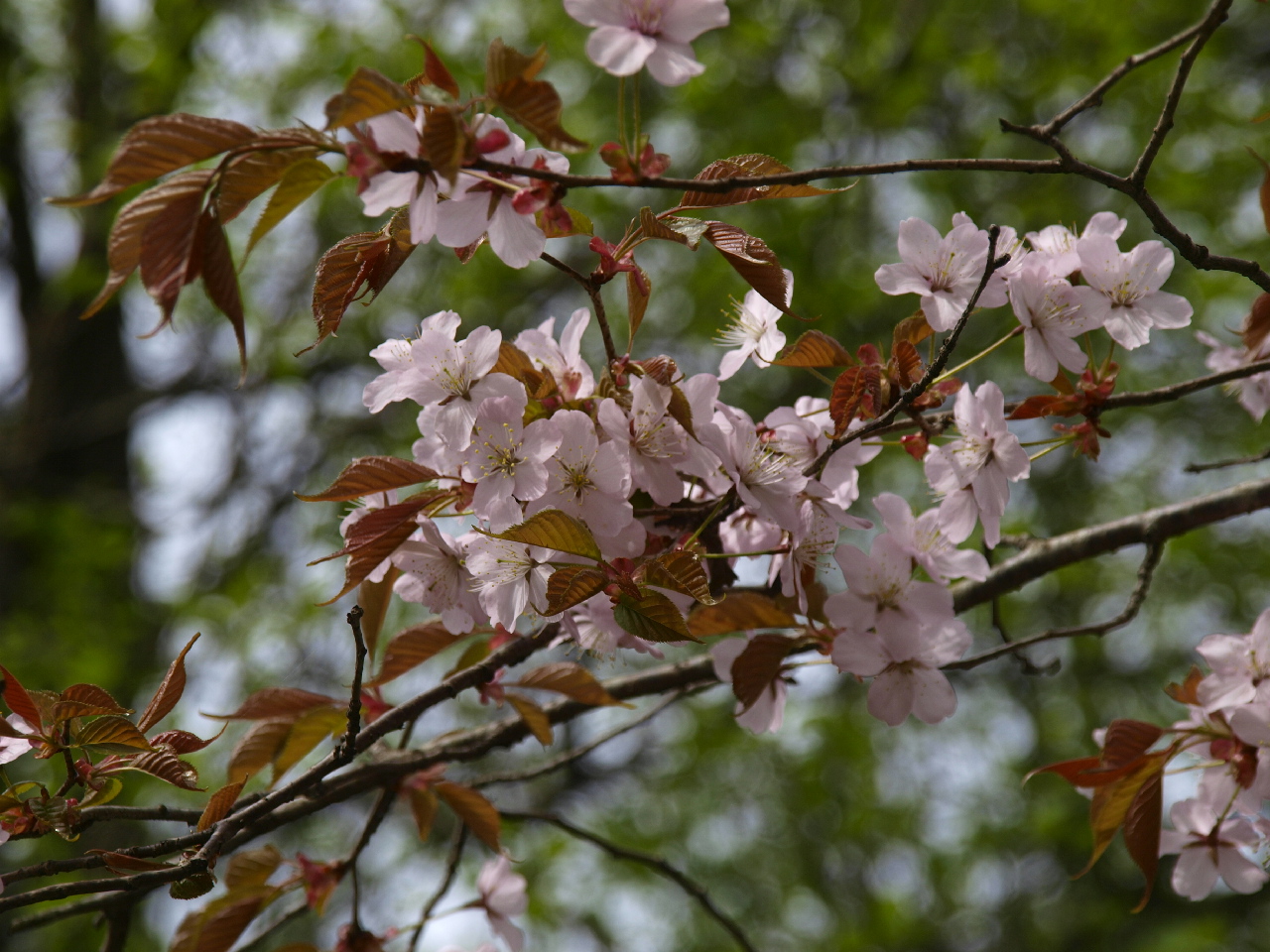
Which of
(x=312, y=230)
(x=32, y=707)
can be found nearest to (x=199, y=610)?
(x=312, y=230)

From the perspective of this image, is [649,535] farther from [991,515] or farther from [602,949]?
[602,949]

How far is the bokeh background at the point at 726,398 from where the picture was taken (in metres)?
4.04

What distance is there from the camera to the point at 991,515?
994 millimetres

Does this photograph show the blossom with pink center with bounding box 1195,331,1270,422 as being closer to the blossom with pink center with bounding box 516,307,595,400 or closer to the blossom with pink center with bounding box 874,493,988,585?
the blossom with pink center with bounding box 874,493,988,585

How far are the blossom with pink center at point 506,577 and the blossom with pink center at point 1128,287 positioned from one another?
24.4 inches

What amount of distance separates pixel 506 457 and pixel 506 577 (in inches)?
4.9

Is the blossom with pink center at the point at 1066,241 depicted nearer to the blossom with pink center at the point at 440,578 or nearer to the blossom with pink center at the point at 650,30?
the blossom with pink center at the point at 650,30

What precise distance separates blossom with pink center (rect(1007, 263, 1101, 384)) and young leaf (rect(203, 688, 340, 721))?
882mm

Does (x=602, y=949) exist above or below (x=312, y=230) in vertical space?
below

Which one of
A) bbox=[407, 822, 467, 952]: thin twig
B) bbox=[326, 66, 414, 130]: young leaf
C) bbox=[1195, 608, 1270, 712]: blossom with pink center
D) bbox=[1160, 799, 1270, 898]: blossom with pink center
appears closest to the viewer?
bbox=[326, 66, 414, 130]: young leaf

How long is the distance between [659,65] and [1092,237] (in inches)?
20.8

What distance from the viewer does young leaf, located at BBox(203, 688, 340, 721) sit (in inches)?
48.3

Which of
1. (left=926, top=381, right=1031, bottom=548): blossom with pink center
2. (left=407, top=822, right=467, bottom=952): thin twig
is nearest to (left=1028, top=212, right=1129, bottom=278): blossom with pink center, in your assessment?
(left=926, top=381, right=1031, bottom=548): blossom with pink center

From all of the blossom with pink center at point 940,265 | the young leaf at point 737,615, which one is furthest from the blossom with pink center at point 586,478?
the blossom with pink center at point 940,265
